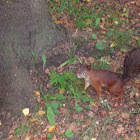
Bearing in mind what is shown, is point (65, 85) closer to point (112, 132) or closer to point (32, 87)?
point (32, 87)

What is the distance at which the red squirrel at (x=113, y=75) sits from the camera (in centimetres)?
268

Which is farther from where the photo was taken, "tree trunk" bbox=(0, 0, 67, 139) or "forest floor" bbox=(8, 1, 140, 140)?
"forest floor" bbox=(8, 1, 140, 140)

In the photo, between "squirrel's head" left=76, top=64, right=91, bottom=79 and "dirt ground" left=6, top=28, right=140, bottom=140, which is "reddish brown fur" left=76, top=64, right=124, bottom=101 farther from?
"dirt ground" left=6, top=28, right=140, bottom=140

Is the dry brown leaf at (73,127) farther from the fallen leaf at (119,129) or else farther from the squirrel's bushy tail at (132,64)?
the squirrel's bushy tail at (132,64)

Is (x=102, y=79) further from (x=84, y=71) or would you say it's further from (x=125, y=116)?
(x=125, y=116)

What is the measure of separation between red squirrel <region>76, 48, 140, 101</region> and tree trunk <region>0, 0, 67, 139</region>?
0.81 meters

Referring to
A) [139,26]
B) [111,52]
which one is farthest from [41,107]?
[139,26]

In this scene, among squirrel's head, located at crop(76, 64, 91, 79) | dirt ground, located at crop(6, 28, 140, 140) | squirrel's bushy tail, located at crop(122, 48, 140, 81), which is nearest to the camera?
dirt ground, located at crop(6, 28, 140, 140)

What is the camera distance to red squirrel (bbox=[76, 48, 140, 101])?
268 cm

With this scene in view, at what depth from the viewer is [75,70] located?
3094mm

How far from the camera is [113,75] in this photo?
2.74 m

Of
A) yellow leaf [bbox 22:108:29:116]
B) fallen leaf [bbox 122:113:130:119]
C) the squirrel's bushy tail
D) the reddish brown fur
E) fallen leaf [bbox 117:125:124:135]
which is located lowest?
fallen leaf [bbox 117:125:124:135]

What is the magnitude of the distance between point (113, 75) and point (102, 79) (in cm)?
18

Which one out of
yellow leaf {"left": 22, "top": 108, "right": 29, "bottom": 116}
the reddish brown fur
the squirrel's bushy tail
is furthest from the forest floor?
the squirrel's bushy tail
